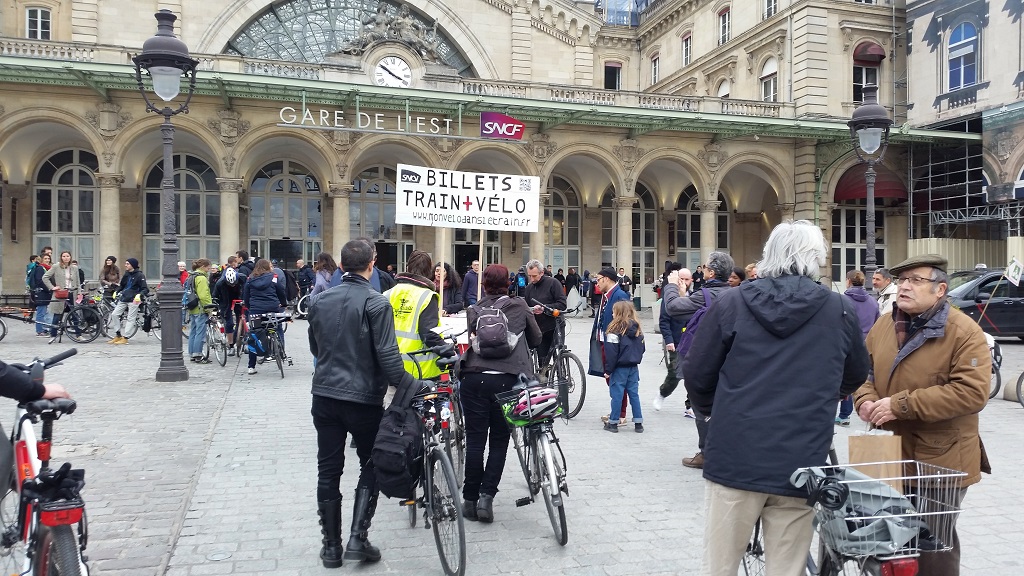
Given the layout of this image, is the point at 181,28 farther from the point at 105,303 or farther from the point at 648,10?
the point at 648,10

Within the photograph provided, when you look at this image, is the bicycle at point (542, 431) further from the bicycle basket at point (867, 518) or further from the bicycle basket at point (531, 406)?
the bicycle basket at point (867, 518)

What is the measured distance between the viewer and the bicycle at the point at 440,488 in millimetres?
4172

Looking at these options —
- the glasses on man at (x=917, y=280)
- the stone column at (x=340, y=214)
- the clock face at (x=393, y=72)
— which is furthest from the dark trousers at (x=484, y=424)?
the clock face at (x=393, y=72)

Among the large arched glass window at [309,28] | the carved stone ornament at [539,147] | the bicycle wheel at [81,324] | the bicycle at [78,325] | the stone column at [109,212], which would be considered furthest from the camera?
the large arched glass window at [309,28]

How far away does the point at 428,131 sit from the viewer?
84.1 ft

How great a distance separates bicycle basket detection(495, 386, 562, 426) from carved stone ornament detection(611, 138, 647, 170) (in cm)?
2369

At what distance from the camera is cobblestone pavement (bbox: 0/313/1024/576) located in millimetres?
4520

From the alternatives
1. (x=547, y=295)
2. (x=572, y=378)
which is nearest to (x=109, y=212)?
(x=547, y=295)

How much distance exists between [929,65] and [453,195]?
2690cm

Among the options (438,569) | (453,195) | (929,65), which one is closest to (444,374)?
(438,569)

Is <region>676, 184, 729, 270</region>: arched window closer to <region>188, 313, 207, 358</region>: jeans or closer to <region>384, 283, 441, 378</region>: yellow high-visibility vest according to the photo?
<region>188, 313, 207, 358</region>: jeans

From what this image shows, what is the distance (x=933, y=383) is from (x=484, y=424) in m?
2.96

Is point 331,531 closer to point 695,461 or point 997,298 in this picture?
point 695,461

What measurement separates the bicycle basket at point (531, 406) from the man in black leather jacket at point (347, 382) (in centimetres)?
92
